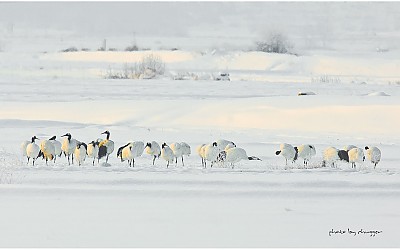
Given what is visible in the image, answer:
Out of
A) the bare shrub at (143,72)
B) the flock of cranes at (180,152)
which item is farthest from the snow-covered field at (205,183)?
the bare shrub at (143,72)

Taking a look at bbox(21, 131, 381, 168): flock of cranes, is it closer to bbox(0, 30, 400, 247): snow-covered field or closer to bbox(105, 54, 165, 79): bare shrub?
bbox(0, 30, 400, 247): snow-covered field

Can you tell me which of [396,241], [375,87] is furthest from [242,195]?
[375,87]

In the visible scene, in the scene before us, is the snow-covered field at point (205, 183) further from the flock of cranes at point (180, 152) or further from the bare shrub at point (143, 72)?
the bare shrub at point (143, 72)

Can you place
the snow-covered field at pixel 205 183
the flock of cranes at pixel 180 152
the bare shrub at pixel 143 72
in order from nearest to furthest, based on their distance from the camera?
1. the snow-covered field at pixel 205 183
2. the flock of cranes at pixel 180 152
3. the bare shrub at pixel 143 72

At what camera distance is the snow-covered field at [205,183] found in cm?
952

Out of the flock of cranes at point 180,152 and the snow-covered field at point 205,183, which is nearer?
the snow-covered field at point 205,183

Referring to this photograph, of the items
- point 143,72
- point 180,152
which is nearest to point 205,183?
point 180,152

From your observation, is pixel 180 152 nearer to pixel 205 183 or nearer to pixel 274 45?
pixel 205 183

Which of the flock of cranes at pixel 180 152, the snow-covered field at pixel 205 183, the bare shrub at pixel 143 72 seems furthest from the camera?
the bare shrub at pixel 143 72

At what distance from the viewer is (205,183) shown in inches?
492

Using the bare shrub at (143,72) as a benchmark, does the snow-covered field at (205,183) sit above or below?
below

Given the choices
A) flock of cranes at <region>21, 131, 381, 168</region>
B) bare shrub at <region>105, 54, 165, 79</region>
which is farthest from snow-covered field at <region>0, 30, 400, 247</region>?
bare shrub at <region>105, 54, 165, 79</region>

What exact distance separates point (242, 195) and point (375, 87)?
24.1 m

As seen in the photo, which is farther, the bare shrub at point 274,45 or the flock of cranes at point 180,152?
the bare shrub at point 274,45
